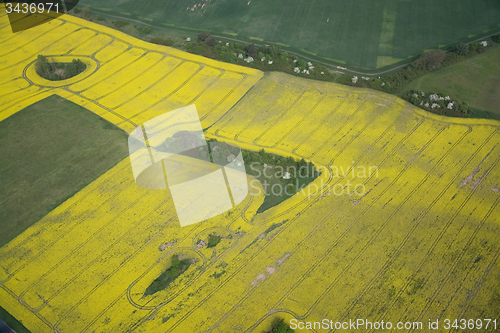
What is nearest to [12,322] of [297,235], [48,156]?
[48,156]

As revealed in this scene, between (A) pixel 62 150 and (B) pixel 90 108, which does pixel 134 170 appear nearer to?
(A) pixel 62 150

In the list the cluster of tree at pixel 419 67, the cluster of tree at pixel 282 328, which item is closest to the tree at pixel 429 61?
the cluster of tree at pixel 419 67

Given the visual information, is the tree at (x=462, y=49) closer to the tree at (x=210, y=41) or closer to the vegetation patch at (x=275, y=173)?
the vegetation patch at (x=275, y=173)

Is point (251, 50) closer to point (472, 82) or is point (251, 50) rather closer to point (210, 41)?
point (210, 41)

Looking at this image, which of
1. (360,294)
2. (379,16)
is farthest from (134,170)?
(379,16)

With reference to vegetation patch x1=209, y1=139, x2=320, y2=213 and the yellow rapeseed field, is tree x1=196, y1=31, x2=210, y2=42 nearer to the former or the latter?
the yellow rapeseed field

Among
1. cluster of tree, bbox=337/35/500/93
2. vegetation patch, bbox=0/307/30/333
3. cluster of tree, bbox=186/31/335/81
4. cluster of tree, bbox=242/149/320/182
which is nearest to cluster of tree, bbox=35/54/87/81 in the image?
cluster of tree, bbox=186/31/335/81

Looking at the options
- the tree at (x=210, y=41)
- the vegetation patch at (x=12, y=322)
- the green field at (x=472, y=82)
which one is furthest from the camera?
the tree at (x=210, y=41)
